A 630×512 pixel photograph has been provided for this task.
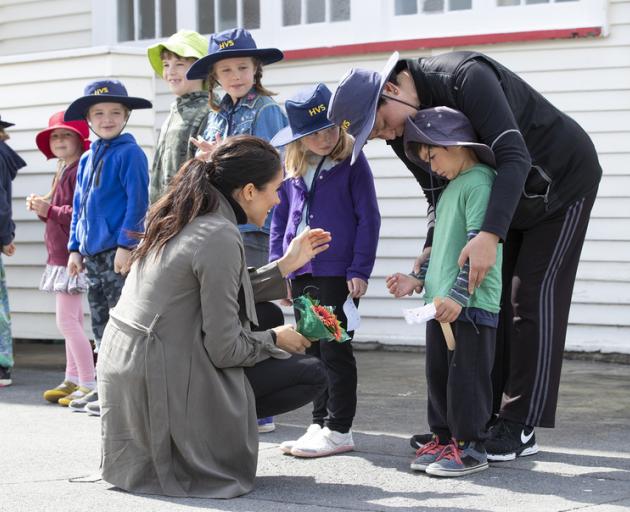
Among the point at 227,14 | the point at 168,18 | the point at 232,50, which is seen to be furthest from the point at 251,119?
the point at 168,18

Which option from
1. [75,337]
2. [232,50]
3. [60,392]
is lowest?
[60,392]

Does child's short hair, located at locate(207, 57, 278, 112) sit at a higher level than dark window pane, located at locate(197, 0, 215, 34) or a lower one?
lower

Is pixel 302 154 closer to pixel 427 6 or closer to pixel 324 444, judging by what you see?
pixel 324 444

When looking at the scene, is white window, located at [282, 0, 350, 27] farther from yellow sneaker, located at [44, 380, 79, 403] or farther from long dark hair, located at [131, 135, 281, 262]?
long dark hair, located at [131, 135, 281, 262]

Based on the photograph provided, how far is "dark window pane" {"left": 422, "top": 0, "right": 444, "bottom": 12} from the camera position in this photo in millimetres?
8539

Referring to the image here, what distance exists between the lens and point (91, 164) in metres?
6.60

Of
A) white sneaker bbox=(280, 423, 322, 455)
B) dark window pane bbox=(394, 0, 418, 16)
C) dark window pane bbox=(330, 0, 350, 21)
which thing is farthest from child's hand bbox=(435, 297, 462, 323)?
dark window pane bbox=(330, 0, 350, 21)

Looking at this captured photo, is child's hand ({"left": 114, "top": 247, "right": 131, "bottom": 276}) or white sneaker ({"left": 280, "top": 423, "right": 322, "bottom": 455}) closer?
white sneaker ({"left": 280, "top": 423, "right": 322, "bottom": 455})

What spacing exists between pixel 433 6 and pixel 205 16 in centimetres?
199

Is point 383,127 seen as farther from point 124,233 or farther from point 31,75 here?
point 31,75

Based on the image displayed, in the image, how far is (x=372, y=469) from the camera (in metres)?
4.87

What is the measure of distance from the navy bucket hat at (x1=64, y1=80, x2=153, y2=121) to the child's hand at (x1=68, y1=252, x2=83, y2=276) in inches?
29.9

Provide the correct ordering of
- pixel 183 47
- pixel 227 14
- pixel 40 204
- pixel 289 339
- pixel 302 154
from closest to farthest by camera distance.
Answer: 1. pixel 289 339
2. pixel 302 154
3. pixel 183 47
4. pixel 40 204
5. pixel 227 14

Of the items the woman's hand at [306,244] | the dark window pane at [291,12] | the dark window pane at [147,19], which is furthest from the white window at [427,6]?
the woman's hand at [306,244]
